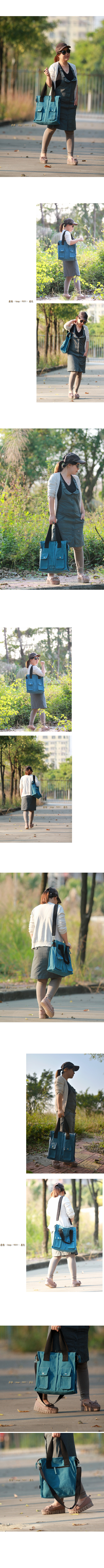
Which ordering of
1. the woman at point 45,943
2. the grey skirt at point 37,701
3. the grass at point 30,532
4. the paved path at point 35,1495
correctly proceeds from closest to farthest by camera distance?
the paved path at point 35,1495
the woman at point 45,943
the grey skirt at point 37,701
the grass at point 30,532

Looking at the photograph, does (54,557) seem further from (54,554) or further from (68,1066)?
(68,1066)

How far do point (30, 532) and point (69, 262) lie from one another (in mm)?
2432

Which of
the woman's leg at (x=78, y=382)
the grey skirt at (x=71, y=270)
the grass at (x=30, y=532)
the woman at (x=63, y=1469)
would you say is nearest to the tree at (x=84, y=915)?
the grass at (x=30, y=532)

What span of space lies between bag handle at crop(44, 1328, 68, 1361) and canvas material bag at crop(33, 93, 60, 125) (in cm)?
1037

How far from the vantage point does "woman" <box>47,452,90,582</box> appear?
1401 centimetres

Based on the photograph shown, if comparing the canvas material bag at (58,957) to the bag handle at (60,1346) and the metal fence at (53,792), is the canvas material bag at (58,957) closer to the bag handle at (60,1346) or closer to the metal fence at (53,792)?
the metal fence at (53,792)

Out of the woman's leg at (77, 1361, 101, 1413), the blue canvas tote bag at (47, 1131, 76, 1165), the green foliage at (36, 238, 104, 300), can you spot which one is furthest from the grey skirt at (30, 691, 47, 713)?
the woman's leg at (77, 1361, 101, 1413)

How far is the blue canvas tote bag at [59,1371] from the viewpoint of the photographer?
12.6m

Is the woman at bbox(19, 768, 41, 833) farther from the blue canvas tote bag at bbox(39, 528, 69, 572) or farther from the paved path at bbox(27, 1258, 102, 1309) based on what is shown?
the paved path at bbox(27, 1258, 102, 1309)

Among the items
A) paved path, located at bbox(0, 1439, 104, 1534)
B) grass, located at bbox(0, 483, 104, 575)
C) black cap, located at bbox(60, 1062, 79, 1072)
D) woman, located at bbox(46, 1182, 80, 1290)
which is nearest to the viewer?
paved path, located at bbox(0, 1439, 104, 1534)

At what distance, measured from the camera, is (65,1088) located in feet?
43.7

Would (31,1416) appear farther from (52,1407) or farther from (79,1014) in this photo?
(79,1014)

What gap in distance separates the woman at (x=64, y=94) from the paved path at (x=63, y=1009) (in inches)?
286

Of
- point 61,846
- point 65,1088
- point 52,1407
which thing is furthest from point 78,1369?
point 61,846
